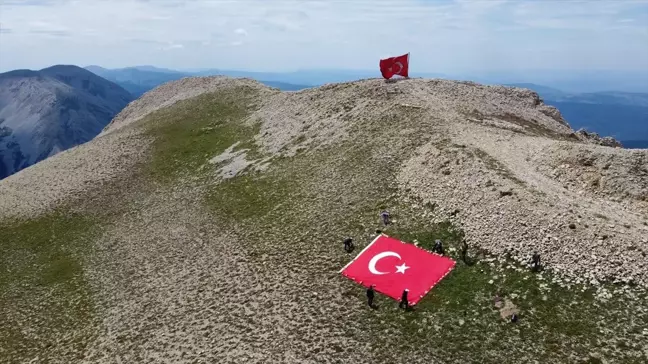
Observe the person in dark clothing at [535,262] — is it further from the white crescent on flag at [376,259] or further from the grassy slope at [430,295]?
the white crescent on flag at [376,259]

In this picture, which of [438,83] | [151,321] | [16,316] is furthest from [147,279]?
[438,83]

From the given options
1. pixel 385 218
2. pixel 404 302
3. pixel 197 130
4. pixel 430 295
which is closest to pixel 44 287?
pixel 385 218

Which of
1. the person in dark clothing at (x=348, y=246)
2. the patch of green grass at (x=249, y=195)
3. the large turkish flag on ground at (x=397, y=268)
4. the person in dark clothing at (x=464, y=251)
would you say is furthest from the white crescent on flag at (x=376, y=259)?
the patch of green grass at (x=249, y=195)

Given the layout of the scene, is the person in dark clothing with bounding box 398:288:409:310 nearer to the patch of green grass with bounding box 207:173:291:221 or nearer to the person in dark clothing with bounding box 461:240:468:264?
the person in dark clothing with bounding box 461:240:468:264

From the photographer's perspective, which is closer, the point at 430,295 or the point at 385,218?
the point at 430,295

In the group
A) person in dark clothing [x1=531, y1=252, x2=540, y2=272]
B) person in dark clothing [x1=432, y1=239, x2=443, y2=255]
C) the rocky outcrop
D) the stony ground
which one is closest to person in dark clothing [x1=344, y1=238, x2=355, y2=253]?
the stony ground

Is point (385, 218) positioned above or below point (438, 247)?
above

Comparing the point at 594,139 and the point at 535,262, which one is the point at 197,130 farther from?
the point at 535,262
